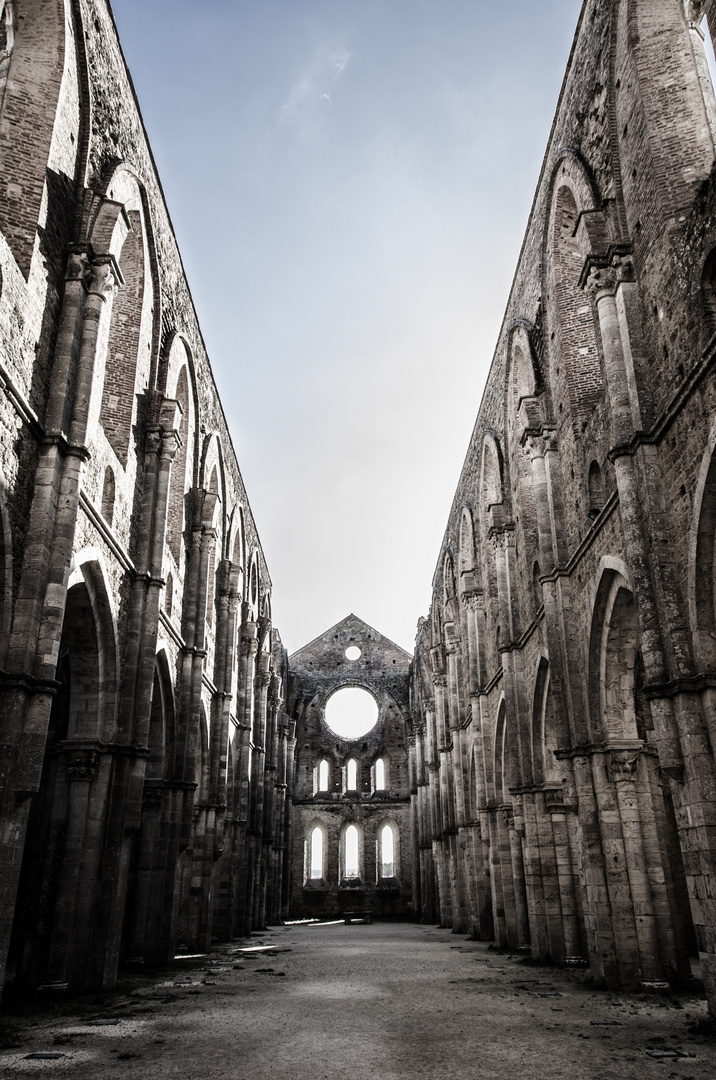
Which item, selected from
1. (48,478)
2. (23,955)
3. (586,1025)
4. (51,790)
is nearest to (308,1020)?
(586,1025)

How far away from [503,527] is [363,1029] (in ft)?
42.8

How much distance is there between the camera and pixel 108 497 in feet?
42.2

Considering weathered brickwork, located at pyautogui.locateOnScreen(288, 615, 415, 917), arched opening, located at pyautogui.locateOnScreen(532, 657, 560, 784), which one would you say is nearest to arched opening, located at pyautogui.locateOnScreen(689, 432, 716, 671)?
arched opening, located at pyautogui.locateOnScreen(532, 657, 560, 784)

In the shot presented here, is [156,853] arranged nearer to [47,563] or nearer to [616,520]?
[47,563]

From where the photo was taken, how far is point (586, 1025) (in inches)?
328

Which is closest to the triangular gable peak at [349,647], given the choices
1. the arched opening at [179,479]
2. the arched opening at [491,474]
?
the arched opening at [491,474]

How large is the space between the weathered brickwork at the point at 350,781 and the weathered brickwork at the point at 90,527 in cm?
2230

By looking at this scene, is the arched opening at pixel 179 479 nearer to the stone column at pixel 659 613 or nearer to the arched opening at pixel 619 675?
the arched opening at pixel 619 675

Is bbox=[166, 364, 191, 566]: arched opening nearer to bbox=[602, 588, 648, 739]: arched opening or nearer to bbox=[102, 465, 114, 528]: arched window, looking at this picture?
bbox=[102, 465, 114, 528]: arched window

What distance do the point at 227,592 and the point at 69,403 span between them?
40.2ft

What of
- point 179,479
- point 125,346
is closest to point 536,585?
point 179,479

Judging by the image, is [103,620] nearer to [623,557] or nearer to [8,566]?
[8,566]

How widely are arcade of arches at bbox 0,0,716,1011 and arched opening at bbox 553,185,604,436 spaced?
56mm

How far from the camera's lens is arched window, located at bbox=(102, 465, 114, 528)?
12.7 meters
